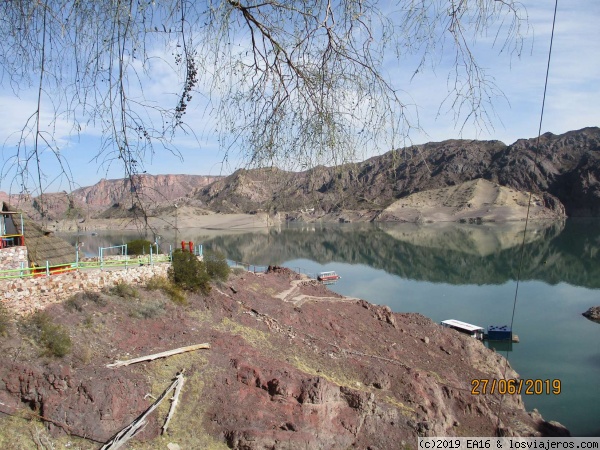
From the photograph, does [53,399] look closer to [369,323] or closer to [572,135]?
[369,323]

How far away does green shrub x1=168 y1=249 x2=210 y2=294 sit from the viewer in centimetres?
1513

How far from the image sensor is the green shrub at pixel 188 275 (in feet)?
49.6

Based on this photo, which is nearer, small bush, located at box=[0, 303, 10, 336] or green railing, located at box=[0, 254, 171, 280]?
small bush, located at box=[0, 303, 10, 336]

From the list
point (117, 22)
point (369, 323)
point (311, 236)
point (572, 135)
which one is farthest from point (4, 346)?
point (572, 135)

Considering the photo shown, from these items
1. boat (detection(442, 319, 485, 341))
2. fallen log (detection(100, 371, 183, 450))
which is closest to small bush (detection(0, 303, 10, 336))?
fallen log (detection(100, 371, 183, 450))

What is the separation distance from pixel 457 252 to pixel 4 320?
166 feet

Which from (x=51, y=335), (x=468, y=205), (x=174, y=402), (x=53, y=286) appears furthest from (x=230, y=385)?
(x=468, y=205)

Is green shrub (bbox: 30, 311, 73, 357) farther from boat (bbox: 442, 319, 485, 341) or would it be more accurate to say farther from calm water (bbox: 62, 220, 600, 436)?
boat (bbox: 442, 319, 485, 341)

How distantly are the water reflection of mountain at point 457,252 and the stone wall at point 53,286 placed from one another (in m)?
30.3

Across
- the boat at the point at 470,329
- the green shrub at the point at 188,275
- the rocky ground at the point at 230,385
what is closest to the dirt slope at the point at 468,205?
the boat at the point at 470,329

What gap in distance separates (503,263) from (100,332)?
1668 inches

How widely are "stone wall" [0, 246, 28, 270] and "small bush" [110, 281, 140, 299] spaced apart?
86.0 inches

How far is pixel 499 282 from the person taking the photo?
37.6 meters

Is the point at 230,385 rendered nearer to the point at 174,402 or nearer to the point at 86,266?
the point at 174,402
